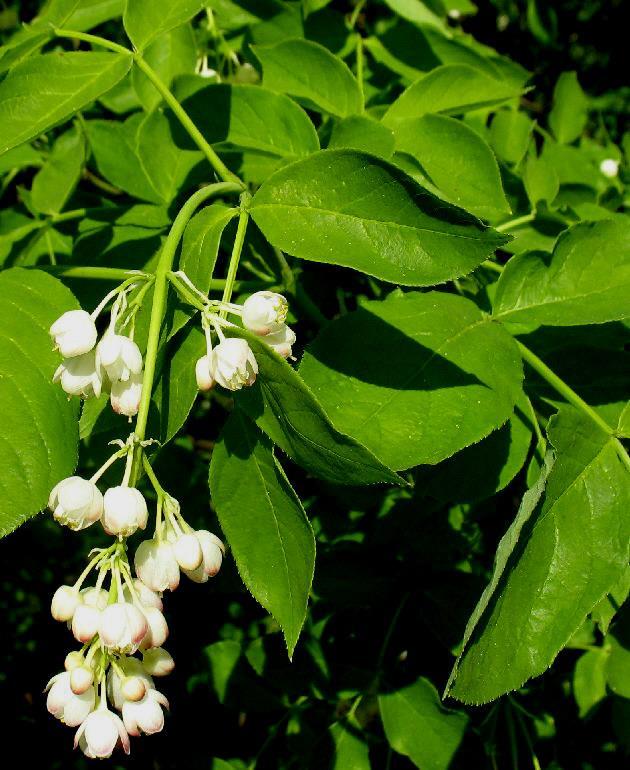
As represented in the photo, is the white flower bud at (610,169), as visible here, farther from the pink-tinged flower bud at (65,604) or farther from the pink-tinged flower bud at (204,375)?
the pink-tinged flower bud at (65,604)

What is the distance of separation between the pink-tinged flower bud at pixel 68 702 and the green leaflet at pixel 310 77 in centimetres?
127

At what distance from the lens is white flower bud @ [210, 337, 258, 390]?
1.07 meters

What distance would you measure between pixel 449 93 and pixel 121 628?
1325mm

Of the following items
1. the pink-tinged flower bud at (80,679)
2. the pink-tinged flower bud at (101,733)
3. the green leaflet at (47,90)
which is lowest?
the pink-tinged flower bud at (101,733)

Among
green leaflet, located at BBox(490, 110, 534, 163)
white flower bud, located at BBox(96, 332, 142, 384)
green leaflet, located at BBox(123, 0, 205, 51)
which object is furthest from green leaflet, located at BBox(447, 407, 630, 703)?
green leaflet, located at BBox(490, 110, 534, 163)

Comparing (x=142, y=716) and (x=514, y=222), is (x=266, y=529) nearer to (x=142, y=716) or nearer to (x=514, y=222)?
(x=142, y=716)

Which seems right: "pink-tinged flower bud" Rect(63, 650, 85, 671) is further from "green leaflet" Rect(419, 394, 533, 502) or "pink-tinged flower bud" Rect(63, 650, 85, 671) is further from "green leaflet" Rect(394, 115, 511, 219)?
"green leaflet" Rect(394, 115, 511, 219)

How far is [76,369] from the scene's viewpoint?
116 centimetres

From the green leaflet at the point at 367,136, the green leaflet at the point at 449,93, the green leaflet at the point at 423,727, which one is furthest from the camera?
the green leaflet at the point at 423,727

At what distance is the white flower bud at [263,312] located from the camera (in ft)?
3.79

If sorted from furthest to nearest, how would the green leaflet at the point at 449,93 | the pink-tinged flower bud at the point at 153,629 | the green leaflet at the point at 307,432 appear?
1. the green leaflet at the point at 449,93
2. the pink-tinged flower bud at the point at 153,629
3. the green leaflet at the point at 307,432

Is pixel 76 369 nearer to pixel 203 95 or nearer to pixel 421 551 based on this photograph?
pixel 203 95

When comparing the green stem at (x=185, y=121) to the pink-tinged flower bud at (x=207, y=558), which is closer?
the pink-tinged flower bud at (x=207, y=558)

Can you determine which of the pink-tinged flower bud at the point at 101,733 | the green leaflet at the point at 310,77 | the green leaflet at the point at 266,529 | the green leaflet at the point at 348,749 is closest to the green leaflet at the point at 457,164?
the green leaflet at the point at 310,77
